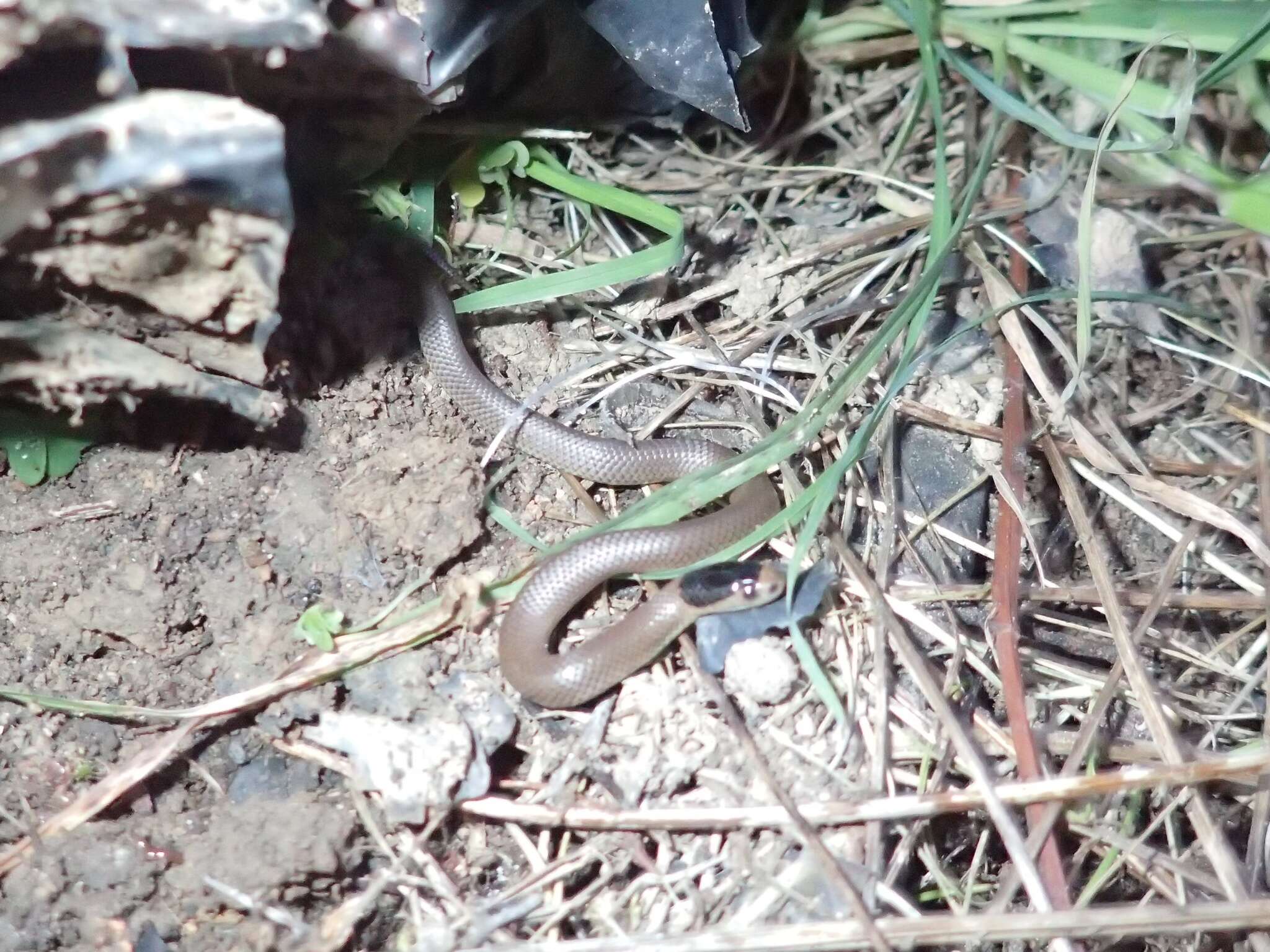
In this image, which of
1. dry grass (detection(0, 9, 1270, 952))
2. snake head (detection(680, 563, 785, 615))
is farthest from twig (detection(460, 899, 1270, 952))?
snake head (detection(680, 563, 785, 615))

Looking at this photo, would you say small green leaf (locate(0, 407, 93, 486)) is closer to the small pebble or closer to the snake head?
the snake head

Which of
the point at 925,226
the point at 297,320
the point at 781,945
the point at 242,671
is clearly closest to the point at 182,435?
the point at 297,320

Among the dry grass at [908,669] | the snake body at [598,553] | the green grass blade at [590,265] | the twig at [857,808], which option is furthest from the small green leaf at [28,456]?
the twig at [857,808]

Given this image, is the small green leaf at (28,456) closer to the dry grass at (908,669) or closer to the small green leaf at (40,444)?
the small green leaf at (40,444)

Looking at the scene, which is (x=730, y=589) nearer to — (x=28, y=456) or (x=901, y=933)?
(x=901, y=933)

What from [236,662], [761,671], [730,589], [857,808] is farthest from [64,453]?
[857,808]

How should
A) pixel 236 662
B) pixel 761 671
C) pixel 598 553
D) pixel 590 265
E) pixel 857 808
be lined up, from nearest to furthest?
pixel 857 808 → pixel 761 671 → pixel 236 662 → pixel 598 553 → pixel 590 265
